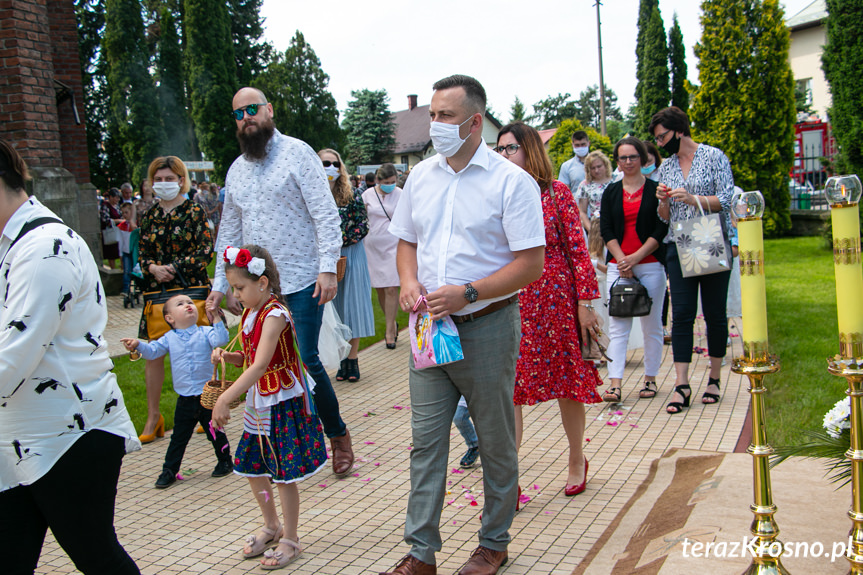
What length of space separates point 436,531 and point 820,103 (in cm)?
4759

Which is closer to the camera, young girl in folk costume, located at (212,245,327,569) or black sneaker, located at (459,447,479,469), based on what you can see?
young girl in folk costume, located at (212,245,327,569)

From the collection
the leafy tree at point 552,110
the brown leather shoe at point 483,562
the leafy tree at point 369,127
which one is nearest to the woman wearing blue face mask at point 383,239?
the brown leather shoe at point 483,562

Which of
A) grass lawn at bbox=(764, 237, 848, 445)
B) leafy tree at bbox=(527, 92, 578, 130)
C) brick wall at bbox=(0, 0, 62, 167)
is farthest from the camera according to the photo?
leafy tree at bbox=(527, 92, 578, 130)

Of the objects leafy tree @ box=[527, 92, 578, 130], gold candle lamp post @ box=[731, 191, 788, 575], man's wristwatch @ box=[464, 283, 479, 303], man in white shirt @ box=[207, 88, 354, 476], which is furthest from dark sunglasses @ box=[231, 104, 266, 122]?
leafy tree @ box=[527, 92, 578, 130]

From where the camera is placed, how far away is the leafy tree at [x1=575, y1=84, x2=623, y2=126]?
114312 mm

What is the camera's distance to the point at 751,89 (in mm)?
17312

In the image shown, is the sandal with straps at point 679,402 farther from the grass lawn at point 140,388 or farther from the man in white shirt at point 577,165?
the grass lawn at point 140,388

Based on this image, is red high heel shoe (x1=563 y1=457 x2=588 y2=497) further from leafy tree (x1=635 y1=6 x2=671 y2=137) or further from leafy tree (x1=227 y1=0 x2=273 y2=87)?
leafy tree (x1=227 y1=0 x2=273 y2=87)

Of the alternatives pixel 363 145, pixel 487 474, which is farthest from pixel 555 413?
pixel 363 145

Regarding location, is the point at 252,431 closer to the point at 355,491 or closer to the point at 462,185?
the point at 355,491

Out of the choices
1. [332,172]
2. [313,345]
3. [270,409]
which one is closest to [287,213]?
[313,345]

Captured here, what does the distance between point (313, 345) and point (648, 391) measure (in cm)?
325

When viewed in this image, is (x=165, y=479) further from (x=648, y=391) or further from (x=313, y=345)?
(x=648, y=391)

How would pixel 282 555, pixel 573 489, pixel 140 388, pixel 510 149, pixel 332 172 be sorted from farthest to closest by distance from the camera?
1. pixel 140 388
2. pixel 332 172
3. pixel 573 489
4. pixel 510 149
5. pixel 282 555
